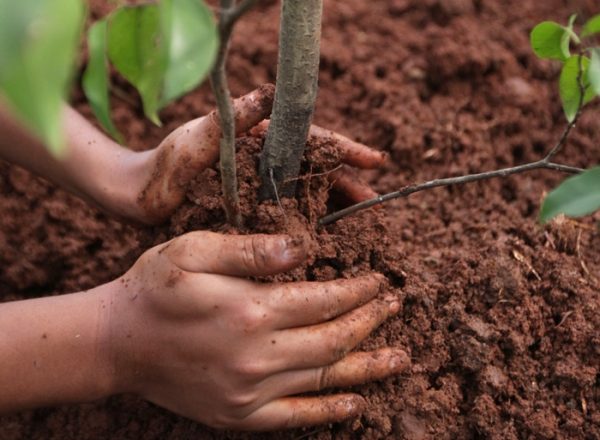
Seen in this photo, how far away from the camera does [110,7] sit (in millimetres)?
2012

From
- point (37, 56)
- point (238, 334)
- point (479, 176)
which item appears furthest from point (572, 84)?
point (37, 56)

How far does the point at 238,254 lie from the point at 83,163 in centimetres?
49

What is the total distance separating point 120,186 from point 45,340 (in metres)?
0.34

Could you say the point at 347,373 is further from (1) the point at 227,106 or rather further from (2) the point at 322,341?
(1) the point at 227,106

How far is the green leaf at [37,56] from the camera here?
1.31 ft

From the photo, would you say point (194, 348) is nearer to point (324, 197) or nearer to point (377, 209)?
point (324, 197)

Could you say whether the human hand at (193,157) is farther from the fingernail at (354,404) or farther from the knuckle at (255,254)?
the fingernail at (354,404)

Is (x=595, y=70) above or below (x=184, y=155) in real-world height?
above

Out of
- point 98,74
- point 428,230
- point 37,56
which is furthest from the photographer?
point 428,230

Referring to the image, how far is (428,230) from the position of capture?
154cm

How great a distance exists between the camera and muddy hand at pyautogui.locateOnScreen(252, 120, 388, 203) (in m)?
1.26

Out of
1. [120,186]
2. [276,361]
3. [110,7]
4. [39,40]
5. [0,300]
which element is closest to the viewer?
[39,40]

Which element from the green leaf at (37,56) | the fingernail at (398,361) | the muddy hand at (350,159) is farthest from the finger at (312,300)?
the green leaf at (37,56)

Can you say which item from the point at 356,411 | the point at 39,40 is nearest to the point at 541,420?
the point at 356,411
